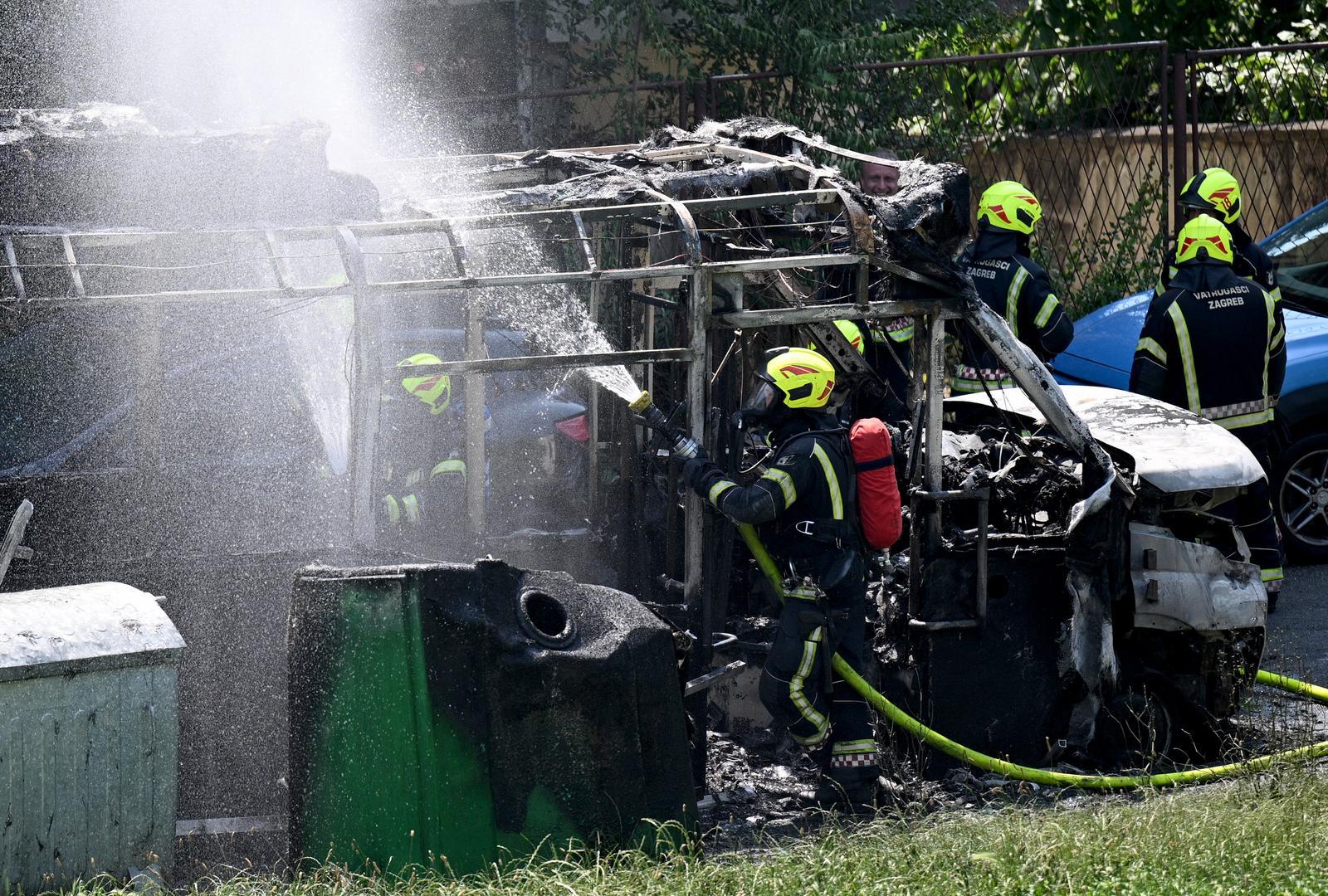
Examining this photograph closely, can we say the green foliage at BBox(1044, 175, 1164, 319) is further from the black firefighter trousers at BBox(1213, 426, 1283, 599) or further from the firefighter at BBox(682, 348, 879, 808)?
the firefighter at BBox(682, 348, 879, 808)

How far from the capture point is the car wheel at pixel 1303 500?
30.3 ft

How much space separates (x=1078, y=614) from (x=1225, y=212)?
136 inches

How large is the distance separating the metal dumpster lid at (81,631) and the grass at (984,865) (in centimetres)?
65

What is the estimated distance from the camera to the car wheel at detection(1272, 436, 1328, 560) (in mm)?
9242

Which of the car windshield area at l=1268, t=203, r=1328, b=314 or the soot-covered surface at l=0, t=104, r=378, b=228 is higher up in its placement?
the soot-covered surface at l=0, t=104, r=378, b=228

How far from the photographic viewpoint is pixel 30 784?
4.53 metres

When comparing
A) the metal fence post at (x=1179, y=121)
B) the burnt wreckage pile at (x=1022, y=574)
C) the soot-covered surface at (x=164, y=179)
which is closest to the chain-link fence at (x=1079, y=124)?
the metal fence post at (x=1179, y=121)

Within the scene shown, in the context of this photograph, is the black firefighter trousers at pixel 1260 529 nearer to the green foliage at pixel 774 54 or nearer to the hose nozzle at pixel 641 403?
the hose nozzle at pixel 641 403

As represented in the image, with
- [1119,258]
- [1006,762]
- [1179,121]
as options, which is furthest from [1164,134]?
[1006,762]

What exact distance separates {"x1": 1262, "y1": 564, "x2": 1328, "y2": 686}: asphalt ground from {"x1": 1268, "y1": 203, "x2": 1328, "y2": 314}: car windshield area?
1722 millimetres

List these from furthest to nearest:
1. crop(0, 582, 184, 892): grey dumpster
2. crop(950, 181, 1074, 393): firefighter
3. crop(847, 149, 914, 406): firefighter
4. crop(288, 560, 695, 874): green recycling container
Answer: crop(847, 149, 914, 406): firefighter, crop(950, 181, 1074, 393): firefighter, crop(288, 560, 695, 874): green recycling container, crop(0, 582, 184, 892): grey dumpster

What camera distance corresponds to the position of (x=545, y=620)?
5.09 metres

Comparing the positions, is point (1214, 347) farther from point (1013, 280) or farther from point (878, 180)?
point (878, 180)

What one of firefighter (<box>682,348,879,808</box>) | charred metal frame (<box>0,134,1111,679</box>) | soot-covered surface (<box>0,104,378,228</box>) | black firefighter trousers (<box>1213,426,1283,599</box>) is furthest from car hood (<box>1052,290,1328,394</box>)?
soot-covered surface (<box>0,104,378,228</box>)
